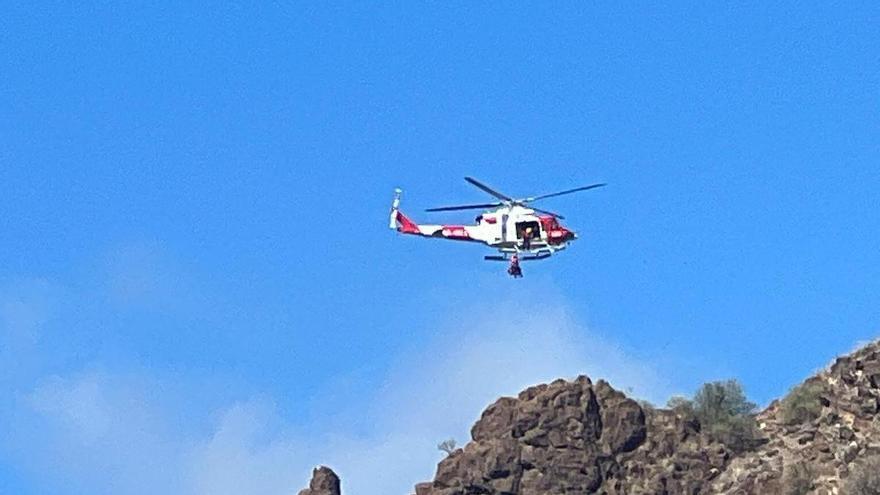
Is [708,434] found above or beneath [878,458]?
above

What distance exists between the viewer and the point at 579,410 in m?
151

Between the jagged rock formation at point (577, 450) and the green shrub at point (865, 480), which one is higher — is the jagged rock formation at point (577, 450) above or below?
above

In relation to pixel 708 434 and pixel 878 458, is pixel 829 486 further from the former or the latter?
pixel 708 434

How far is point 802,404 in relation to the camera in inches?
5901

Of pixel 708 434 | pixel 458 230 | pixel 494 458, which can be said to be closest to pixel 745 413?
pixel 708 434

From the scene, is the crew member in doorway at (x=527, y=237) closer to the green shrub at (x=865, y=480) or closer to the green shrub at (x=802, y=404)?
the green shrub at (x=865, y=480)

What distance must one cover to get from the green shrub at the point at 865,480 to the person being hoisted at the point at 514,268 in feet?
77.9

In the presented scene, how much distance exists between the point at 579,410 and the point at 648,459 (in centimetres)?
470

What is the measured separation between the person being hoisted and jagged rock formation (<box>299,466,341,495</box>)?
→ 3186 cm

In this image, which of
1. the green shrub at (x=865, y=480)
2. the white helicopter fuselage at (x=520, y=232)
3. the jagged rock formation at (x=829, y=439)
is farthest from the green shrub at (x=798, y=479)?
Result: the white helicopter fuselage at (x=520, y=232)

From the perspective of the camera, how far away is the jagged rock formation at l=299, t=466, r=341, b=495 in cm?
14975

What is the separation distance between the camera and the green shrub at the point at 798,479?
13900 centimetres

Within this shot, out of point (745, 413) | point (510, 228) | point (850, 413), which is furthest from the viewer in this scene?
point (745, 413)

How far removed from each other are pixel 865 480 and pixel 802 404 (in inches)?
622
